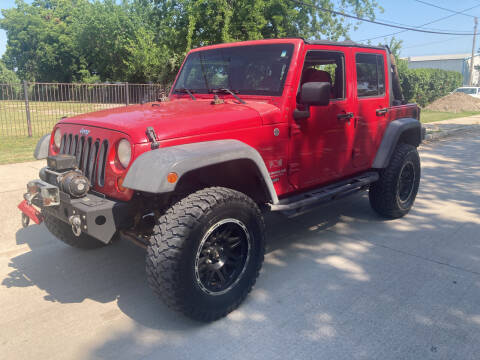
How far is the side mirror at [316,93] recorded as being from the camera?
10.9 ft

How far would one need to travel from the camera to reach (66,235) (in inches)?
149

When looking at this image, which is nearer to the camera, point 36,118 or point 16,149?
point 16,149

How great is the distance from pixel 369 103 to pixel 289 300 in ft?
8.10

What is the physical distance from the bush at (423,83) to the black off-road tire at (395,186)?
888 inches

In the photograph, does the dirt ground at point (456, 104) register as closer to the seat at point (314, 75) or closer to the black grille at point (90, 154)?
the seat at point (314, 75)

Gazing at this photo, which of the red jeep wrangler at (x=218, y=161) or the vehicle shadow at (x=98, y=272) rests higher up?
the red jeep wrangler at (x=218, y=161)

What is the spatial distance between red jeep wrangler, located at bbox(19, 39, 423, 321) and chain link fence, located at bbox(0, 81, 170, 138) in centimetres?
782

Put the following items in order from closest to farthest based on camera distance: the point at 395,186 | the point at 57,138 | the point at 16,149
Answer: the point at 57,138 → the point at 395,186 → the point at 16,149

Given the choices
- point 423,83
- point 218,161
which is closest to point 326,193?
point 218,161

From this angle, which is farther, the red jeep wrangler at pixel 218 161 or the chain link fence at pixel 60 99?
the chain link fence at pixel 60 99

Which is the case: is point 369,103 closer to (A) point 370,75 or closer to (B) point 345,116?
(A) point 370,75

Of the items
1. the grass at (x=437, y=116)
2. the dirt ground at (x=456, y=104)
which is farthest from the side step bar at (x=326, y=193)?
the dirt ground at (x=456, y=104)

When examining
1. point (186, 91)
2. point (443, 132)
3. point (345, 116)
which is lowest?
point (443, 132)

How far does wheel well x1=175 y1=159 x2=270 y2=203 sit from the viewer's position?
10.1 ft
